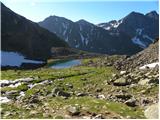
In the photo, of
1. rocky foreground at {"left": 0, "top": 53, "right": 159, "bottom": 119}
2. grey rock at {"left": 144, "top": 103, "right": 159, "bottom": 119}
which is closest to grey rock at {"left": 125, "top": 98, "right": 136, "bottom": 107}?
rocky foreground at {"left": 0, "top": 53, "right": 159, "bottom": 119}

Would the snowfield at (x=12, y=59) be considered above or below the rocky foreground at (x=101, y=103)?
below

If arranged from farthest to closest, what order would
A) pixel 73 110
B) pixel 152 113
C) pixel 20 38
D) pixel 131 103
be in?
pixel 20 38 < pixel 131 103 < pixel 73 110 < pixel 152 113

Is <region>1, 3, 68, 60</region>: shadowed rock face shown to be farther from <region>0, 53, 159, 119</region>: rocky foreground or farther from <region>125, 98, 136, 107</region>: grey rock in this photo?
<region>125, 98, 136, 107</region>: grey rock

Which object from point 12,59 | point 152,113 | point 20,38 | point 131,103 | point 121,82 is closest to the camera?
point 152,113

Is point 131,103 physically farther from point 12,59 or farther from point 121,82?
point 12,59

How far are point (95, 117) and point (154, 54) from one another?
4540cm

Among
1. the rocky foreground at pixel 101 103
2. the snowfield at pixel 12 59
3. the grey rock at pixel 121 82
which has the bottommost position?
the snowfield at pixel 12 59

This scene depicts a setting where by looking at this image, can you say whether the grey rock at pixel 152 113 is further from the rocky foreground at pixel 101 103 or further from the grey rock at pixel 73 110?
the grey rock at pixel 73 110

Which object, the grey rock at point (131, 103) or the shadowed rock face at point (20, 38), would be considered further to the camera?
the shadowed rock face at point (20, 38)

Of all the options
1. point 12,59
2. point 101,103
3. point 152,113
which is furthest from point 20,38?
point 152,113

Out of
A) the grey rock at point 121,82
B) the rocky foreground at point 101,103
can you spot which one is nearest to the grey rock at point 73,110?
the rocky foreground at point 101,103

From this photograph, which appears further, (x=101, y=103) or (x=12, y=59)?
(x=12, y=59)

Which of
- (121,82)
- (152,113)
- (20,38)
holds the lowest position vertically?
(152,113)

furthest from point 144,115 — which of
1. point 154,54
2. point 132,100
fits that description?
point 154,54
